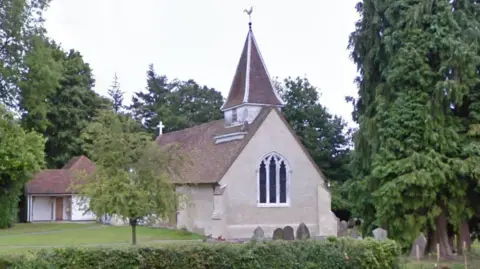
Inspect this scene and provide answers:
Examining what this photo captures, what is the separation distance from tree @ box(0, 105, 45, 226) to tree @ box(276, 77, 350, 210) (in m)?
22.9

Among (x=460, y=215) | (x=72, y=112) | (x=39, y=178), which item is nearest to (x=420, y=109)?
(x=460, y=215)

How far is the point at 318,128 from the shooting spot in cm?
5525

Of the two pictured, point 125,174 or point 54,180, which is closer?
point 125,174

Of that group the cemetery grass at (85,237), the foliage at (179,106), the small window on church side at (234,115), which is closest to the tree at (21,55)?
the cemetery grass at (85,237)

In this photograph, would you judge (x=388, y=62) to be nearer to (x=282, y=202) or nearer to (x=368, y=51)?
(x=368, y=51)

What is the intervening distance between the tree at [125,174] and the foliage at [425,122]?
854 cm

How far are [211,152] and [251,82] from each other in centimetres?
523

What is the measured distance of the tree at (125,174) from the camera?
75.3 ft

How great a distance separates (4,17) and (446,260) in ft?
93.2

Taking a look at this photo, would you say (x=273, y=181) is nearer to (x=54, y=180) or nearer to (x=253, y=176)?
(x=253, y=176)

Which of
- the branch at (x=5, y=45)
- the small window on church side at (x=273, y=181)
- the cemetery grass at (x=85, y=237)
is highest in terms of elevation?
the branch at (x=5, y=45)

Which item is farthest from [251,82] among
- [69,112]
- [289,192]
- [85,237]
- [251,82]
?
[69,112]

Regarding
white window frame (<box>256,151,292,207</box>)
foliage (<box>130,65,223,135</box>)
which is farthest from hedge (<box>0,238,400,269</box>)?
foliage (<box>130,65,223,135</box>)

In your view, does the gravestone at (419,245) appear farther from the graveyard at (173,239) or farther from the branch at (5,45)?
the branch at (5,45)
